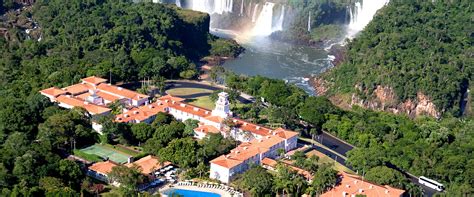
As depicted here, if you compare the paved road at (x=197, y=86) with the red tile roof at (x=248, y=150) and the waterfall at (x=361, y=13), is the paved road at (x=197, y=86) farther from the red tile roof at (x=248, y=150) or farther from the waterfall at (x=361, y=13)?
the waterfall at (x=361, y=13)

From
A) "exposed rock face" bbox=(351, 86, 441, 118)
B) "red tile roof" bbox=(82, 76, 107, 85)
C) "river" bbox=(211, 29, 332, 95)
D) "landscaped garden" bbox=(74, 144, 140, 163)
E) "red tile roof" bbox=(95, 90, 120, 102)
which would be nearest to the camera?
"landscaped garden" bbox=(74, 144, 140, 163)

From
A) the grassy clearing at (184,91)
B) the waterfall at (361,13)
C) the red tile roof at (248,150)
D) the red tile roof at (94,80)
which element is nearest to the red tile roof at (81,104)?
the red tile roof at (94,80)

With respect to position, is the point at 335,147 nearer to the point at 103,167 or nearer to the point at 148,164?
the point at 148,164

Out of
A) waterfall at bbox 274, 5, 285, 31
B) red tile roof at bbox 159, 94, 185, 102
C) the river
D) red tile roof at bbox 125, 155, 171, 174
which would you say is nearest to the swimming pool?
red tile roof at bbox 125, 155, 171, 174

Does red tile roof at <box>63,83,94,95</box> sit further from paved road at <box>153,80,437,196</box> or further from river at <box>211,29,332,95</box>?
river at <box>211,29,332,95</box>

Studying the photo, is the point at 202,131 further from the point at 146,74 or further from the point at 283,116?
the point at 146,74

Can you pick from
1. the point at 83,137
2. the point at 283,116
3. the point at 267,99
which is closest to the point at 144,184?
the point at 83,137
